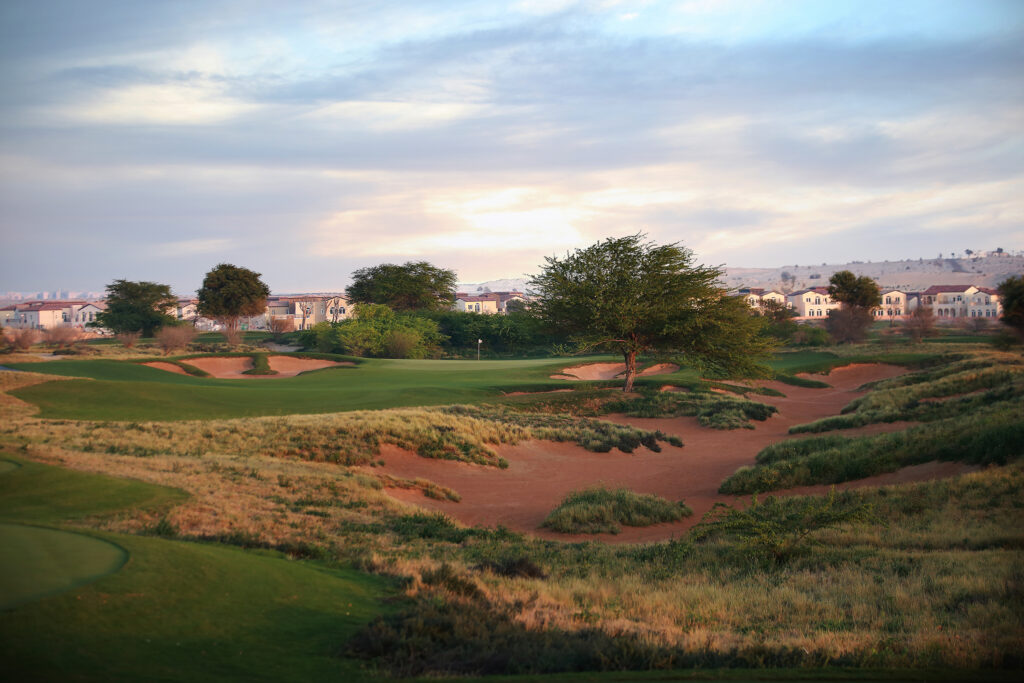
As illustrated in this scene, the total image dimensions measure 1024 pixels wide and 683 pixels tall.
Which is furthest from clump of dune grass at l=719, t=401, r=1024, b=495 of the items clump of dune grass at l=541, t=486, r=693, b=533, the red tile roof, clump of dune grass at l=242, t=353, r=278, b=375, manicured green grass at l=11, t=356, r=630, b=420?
the red tile roof

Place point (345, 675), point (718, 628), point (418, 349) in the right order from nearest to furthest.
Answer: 1. point (345, 675)
2. point (718, 628)
3. point (418, 349)

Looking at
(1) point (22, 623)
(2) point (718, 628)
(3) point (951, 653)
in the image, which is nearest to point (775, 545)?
(2) point (718, 628)

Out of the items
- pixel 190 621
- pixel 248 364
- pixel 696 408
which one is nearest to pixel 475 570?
pixel 190 621

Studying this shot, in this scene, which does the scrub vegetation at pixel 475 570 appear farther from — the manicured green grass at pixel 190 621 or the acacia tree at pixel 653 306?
the acacia tree at pixel 653 306

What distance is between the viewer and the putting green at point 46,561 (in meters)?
5.11

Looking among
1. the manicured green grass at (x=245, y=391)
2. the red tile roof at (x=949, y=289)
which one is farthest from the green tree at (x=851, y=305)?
the red tile roof at (x=949, y=289)

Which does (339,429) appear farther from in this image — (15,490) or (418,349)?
(418,349)

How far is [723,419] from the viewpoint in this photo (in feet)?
101

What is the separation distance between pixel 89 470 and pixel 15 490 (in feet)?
6.67

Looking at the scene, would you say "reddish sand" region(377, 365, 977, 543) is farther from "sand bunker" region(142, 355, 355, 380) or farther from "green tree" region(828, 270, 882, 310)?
"green tree" region(828, 270, 882, 310)

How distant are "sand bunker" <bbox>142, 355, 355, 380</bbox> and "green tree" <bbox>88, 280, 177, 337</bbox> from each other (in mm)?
42338

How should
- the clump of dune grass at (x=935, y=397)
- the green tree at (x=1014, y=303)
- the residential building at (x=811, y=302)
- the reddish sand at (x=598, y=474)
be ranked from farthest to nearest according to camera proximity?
the residential building at (x=811, y=302) → the green tree at (x=1014, y=303) → the clump of dune grass at (x=935, y=397) → the reddish sand at (x=598, y=474)

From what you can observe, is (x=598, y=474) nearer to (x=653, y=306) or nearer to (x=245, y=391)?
(x=653, y=306)

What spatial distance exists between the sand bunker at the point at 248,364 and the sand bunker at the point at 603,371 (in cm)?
1595
